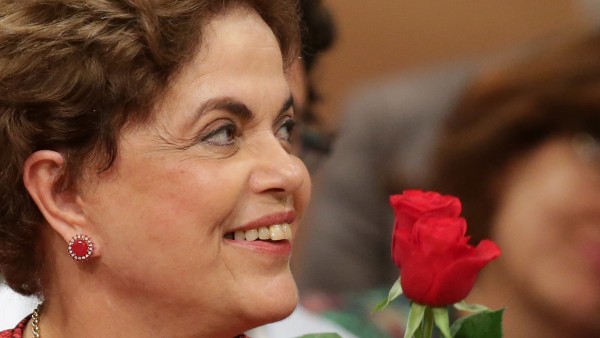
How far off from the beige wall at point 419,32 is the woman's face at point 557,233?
1.49 meters

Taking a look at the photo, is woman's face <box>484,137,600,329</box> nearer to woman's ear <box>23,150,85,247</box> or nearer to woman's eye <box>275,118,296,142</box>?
woman's eye <box>275,118,296,142</box>

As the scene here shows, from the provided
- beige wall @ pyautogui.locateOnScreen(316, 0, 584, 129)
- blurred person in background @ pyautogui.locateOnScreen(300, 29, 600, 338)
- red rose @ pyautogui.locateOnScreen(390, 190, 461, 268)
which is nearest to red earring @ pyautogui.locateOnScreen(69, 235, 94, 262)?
red rose @ pyautogui.locateOnScreen(390, 190, 461, 268)

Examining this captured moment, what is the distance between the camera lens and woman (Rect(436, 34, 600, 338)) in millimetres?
2088

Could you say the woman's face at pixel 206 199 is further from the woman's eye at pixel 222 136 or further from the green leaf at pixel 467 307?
the green leaf at pixel 467 307

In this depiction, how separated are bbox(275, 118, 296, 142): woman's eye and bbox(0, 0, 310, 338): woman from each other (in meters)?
0.06

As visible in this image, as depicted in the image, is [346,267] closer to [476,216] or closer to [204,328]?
[476,216]

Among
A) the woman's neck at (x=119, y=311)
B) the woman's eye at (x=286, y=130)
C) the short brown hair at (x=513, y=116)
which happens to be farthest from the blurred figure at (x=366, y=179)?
the woman's neck at (x=119, y=311)

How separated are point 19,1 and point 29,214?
216mm

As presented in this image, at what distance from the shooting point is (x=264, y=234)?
4.10 ft

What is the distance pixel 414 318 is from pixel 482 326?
0.27ft

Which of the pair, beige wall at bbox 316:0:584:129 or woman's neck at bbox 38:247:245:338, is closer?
woman's neck at bbox 38:247:245:338

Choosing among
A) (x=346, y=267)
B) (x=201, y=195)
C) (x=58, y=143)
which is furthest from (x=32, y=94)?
(x=346, y=267)

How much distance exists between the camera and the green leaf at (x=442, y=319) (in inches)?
47.4

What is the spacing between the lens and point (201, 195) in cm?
121
